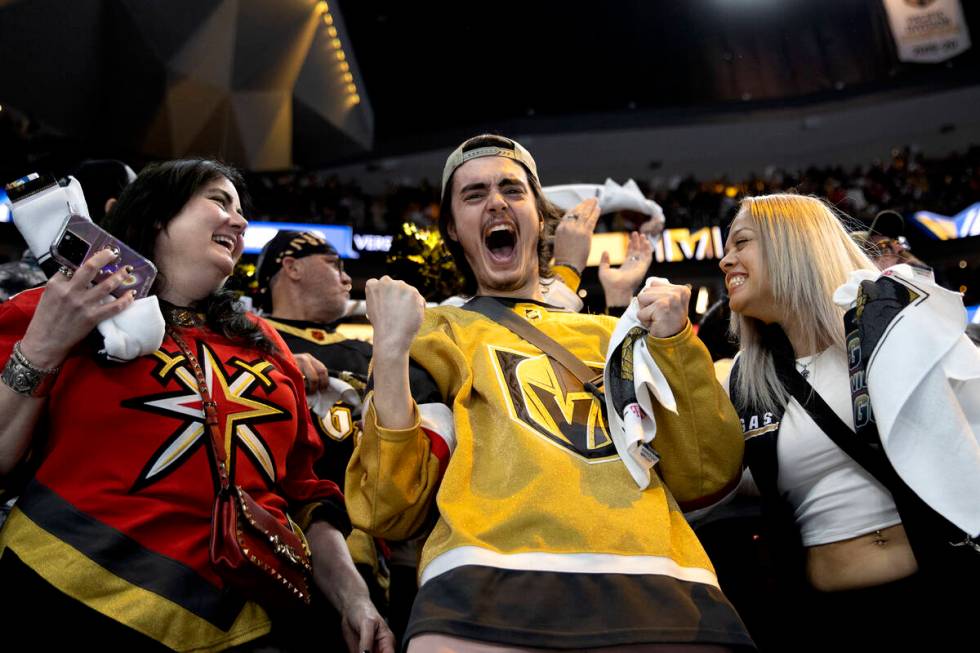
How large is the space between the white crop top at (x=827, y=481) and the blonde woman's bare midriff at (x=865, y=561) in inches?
0.8

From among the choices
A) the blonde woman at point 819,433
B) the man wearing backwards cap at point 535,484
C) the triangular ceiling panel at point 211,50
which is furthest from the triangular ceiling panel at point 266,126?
the man wearing backwards cap at point 535,484

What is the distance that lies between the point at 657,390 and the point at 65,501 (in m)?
1.23

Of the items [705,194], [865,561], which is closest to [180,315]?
[865,561]

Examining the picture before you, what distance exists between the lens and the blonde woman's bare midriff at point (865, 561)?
1861 mm

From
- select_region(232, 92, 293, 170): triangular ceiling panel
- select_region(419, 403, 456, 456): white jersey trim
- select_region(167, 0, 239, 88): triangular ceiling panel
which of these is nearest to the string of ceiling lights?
select_region(232, 92, 293, 170): triangular ceiling panel

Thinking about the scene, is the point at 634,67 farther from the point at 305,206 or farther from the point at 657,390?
the point at 657,390

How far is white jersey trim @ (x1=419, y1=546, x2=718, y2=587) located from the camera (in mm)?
1526

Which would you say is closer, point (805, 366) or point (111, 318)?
point (111, 318)

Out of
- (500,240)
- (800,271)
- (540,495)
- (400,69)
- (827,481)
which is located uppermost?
(500,240)

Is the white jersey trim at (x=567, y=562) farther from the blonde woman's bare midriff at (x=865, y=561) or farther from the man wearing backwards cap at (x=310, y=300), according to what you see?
the man wearing backwards cap at (x=310, y=300)

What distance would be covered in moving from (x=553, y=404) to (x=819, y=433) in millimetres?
717

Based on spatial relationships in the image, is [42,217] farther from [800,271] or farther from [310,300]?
[310,300]

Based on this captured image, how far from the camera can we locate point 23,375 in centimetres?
162

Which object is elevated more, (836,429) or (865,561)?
(836,429)
